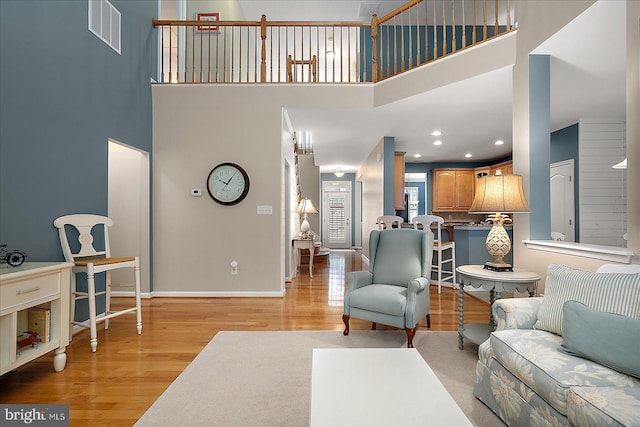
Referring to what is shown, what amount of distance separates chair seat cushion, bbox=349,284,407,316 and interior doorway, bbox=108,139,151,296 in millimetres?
3066

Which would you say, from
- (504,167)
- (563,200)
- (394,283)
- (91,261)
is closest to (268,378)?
(394,283)

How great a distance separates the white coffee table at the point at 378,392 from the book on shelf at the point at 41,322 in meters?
1.97

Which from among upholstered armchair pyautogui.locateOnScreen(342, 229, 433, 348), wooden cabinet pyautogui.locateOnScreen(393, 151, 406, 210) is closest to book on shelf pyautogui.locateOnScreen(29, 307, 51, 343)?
upholstered armchair pyautogui.locateOnScreen(342, 229, 433, 348)

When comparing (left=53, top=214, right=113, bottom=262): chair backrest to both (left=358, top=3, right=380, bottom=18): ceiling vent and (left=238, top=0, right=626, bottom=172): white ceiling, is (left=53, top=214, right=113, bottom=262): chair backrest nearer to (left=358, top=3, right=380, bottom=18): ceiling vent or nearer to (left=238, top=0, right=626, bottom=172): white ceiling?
(left=238, top=0, right=626, bottom=172): white ceiling

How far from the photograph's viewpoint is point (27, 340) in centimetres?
223

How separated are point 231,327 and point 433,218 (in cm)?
327

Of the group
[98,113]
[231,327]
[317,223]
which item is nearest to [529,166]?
[231,327]

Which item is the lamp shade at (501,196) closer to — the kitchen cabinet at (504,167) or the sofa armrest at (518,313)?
the sofa armrest at (518,313)

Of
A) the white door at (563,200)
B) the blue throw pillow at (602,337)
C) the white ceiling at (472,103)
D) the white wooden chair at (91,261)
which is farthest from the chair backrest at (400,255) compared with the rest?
the white door at (563,200)

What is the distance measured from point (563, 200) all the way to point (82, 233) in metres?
6.89

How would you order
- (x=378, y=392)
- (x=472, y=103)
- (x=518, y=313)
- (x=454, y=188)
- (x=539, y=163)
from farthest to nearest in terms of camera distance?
1. (x=454, y=188)
2. (x=472, y=103)
3. (x=539, y=163)
4. (x=518, y=313)
5. (x=378, y=392)

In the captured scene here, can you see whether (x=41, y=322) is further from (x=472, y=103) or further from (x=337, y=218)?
(x=337, y=218)

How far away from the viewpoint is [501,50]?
343cm

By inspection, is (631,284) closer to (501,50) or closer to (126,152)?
(501,50)
